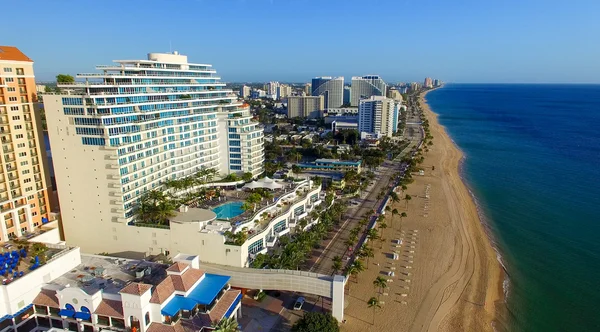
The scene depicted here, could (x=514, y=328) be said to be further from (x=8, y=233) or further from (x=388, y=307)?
(x=8, y=233)

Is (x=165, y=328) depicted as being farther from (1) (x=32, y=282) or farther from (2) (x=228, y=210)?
(2) (x=228, y=210)

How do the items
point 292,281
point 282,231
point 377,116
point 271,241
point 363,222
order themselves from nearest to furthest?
point 292,281, point 271,241, point 282,231, point 363,222, point 377,116

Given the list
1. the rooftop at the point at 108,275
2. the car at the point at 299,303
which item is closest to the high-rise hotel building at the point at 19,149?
the rooftop at the point at 108,275

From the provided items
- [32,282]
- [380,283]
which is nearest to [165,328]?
[32,282]

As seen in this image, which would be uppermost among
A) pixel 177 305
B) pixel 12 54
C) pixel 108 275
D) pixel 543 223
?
pixel 12 54

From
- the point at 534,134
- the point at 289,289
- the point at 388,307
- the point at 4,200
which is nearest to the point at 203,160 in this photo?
the point at 4,200
